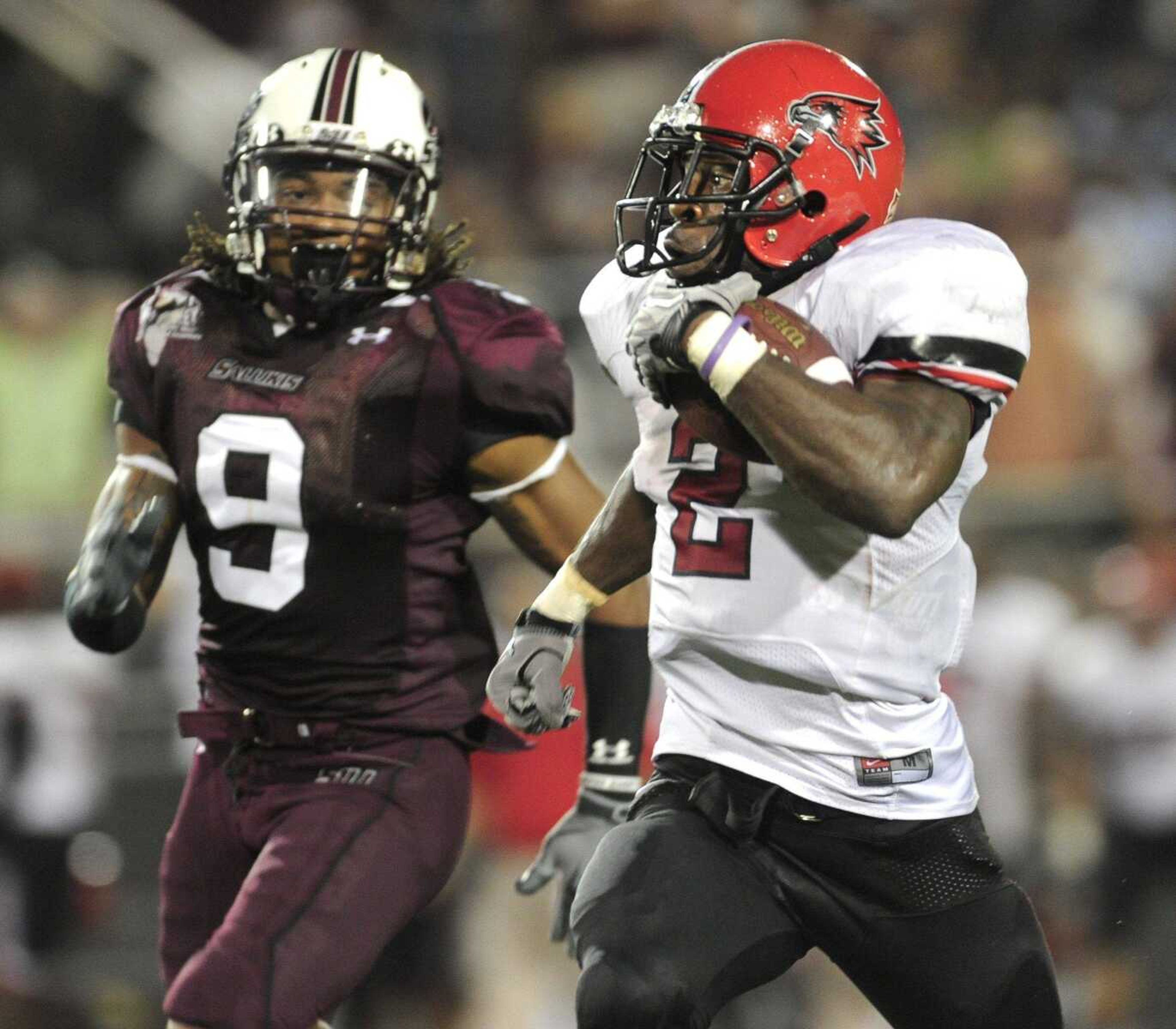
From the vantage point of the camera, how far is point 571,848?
3.00m

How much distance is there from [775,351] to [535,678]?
68 centimetres

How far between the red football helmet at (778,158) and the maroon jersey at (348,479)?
1.72ft

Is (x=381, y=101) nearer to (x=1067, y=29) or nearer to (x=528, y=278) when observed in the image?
(x=528, y=278)

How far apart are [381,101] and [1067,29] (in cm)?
582

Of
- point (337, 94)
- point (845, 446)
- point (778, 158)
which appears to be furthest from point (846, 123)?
point (337, 94)

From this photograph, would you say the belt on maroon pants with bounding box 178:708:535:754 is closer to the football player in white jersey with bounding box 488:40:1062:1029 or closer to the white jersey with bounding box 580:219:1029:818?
the football player in white jersey with bounding box 488:40:1062:1029

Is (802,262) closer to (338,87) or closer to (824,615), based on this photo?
(824,615)

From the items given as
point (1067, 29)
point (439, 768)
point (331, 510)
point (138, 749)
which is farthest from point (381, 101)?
point (1067, 29)

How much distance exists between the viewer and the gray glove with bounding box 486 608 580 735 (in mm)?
2668

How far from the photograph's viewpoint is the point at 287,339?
122 inches

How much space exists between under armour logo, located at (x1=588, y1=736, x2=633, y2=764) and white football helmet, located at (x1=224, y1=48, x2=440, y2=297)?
795mm

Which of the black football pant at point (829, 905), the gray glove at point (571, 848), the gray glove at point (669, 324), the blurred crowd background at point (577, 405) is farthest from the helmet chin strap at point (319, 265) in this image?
the blurred crowd background at point (577, 405)

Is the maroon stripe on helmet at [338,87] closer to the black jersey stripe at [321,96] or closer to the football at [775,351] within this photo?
the black jersey stripe at [321,96]

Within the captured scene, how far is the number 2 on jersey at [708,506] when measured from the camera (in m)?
2.54
